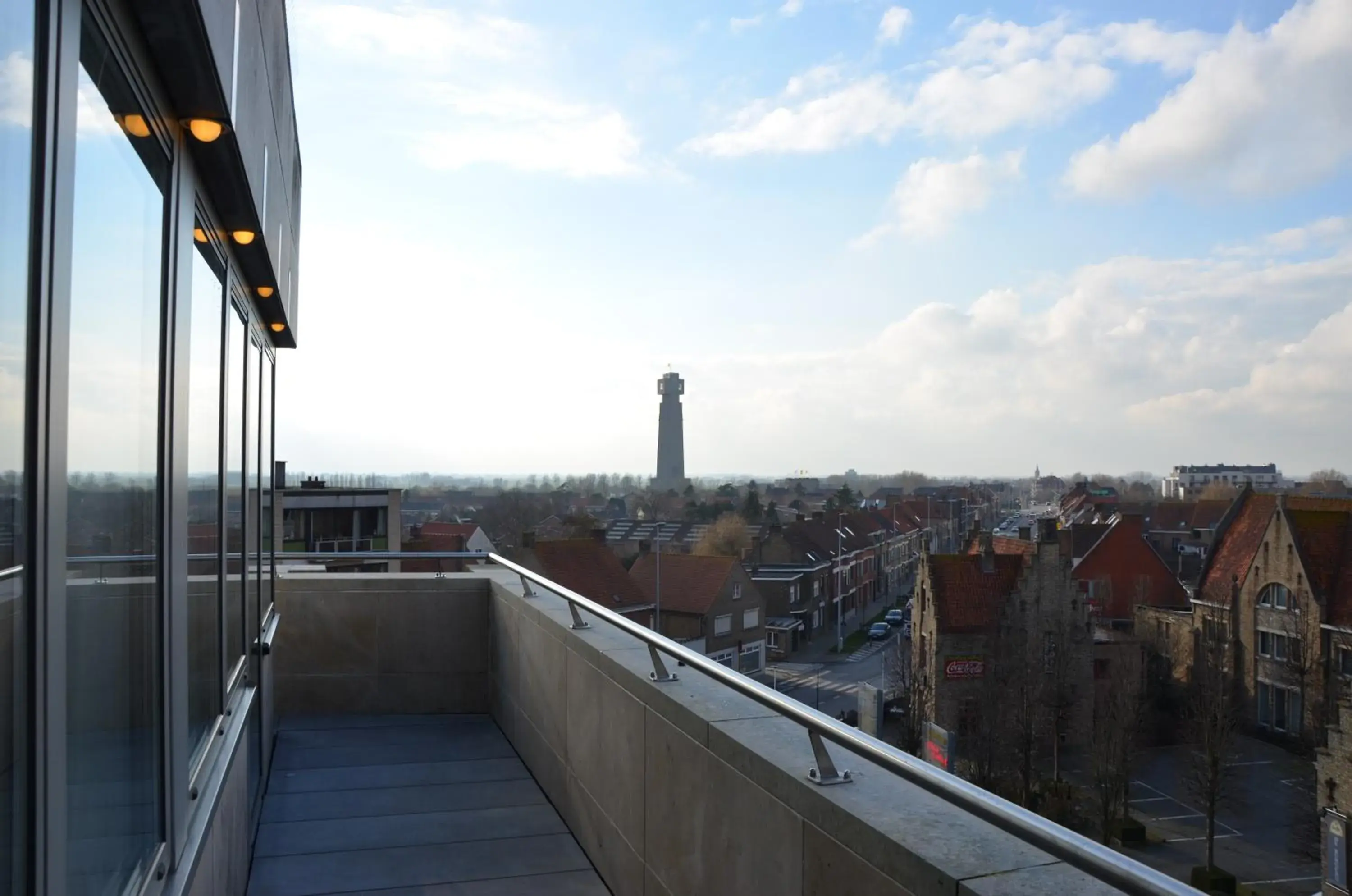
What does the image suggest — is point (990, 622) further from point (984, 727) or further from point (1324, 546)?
point (1324, 546)

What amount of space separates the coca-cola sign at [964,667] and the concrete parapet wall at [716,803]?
2179cm

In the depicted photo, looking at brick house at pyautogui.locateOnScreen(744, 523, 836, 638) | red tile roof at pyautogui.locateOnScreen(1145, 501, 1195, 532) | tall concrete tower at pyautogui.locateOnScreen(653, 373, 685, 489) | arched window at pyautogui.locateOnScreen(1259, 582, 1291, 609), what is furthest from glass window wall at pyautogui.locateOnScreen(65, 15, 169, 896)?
tall concrete tower at pyautogui.locateOnScreen(653, 373, 685, 489)

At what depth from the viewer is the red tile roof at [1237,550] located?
2789 cm

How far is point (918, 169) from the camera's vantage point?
28953mm

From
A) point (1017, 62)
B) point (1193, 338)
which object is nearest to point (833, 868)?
point (1017, 62)

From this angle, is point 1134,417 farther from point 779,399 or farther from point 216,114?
point 216,114

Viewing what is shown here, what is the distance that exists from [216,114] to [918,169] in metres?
28.7

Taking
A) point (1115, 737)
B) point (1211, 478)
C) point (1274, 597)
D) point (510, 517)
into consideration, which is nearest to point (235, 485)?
point (510, 517)

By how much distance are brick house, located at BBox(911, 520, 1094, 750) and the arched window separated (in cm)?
468

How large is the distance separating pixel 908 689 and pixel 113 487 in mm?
20806

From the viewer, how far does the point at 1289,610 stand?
25.5 metres

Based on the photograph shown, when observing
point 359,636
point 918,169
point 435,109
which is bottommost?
point 359,636

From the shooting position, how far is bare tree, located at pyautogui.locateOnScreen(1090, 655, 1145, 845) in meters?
16.1

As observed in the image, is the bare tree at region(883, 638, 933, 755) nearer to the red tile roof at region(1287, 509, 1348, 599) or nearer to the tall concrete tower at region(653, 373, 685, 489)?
the red tile roof at region(1287, 509, 1348, 599)
